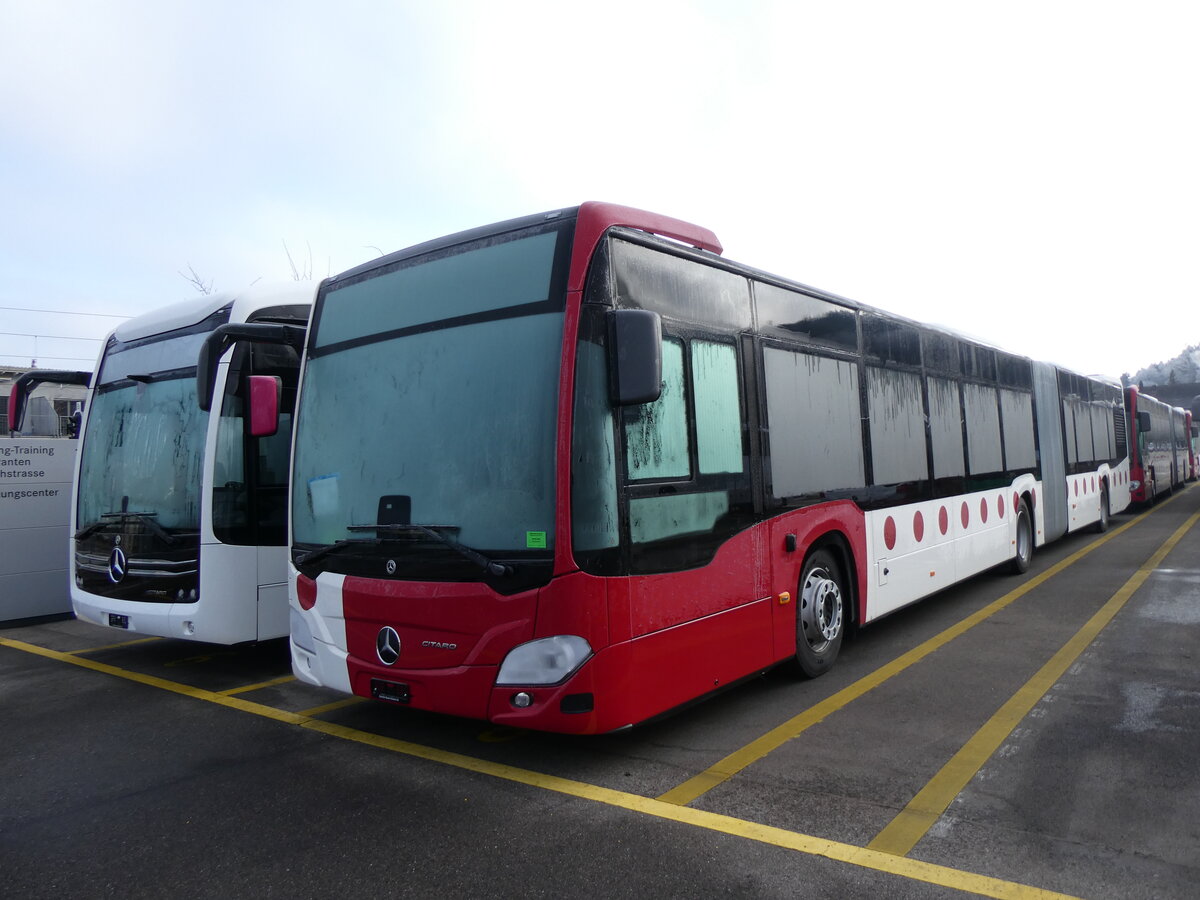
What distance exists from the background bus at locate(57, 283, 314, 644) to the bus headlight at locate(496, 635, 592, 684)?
3263 millimetres

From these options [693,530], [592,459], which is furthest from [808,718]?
[592,459]

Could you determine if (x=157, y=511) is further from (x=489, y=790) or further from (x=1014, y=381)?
(x=1014, y=381)

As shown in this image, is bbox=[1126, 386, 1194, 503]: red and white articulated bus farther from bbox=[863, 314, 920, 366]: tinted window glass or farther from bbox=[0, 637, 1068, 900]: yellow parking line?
bbox=[0, 637, 1068, 900]: yellow parking line

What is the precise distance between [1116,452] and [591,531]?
17.4 metres

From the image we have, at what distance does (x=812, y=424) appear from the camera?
598 centimetres

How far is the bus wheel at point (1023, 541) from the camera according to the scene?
35.4 ft

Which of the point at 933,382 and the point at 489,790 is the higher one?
the point at 933,382

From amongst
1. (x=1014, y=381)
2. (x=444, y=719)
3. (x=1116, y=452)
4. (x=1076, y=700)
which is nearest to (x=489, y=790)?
(x=444, y=719)

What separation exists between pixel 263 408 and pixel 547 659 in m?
2.71

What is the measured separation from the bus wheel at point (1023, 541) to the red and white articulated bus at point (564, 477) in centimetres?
580

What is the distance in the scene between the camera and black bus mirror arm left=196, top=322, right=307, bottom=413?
559 centimetres

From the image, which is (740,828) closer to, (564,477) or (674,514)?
(674,514)

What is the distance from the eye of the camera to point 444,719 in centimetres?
536

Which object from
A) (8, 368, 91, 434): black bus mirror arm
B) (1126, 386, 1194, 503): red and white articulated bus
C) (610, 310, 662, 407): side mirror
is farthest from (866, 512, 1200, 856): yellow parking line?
(1126, 386, 1194, 503): red and white articulated bus
